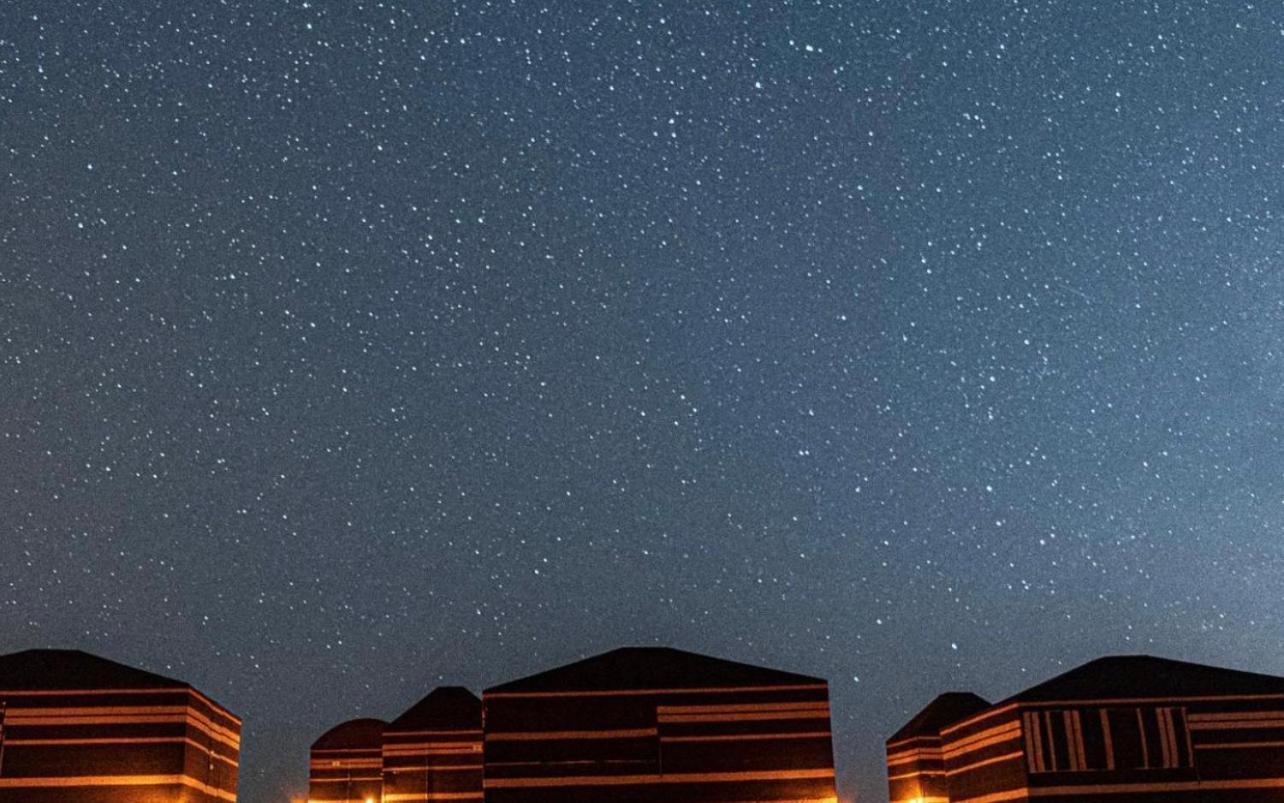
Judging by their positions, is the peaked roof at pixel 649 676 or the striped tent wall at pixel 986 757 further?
the striped tent wall at pixel 986 757

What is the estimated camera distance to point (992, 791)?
206 ft

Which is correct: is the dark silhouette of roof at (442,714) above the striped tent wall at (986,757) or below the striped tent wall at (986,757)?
above

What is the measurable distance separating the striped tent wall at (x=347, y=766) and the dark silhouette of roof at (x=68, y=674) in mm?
28518

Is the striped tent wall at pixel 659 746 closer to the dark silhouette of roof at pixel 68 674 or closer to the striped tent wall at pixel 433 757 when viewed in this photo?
the dark silhouette of roof at pixel 68 674

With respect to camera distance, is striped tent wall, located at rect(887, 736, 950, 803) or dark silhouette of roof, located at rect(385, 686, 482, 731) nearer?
dark silhouette of roof, located at rect(385, 686, 482, 731)

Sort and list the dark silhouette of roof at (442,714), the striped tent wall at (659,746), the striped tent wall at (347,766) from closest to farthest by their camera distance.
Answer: the striped tent wall at (659,746)
the dark silhouette of roof at (442,714)
the striped tent wall at (347,766)

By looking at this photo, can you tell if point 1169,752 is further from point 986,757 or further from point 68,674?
point 68,674

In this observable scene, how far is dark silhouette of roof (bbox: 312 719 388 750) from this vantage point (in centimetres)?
8394

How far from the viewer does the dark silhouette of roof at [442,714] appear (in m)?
76.4

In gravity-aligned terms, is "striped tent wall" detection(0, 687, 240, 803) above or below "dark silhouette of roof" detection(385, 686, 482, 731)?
below

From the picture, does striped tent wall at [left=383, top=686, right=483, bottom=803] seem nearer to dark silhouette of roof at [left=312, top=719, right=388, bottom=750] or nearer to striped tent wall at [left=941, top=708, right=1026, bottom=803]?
dark silhouette of roof at [left=312, top=719, right=388, bottom=750]

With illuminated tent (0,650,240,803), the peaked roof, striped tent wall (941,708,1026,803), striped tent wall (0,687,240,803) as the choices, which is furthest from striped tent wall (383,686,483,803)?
striped tent wall (941,708,1026,803)

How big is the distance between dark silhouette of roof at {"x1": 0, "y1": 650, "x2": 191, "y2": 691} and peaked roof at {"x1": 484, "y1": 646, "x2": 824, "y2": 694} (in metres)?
14.4

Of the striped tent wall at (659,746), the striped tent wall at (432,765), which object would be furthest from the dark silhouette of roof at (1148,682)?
the striped tent wall at (432,765)
